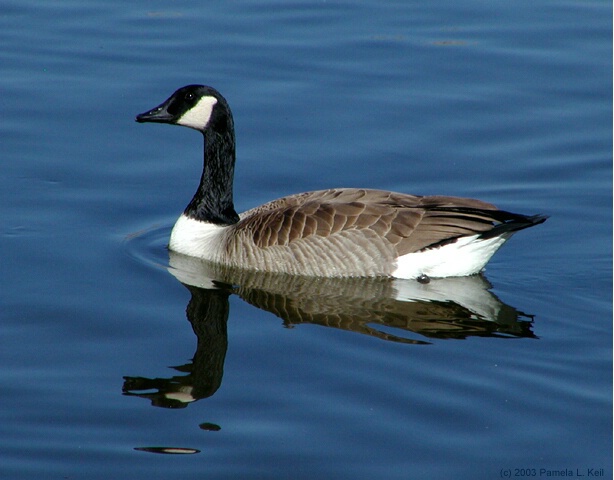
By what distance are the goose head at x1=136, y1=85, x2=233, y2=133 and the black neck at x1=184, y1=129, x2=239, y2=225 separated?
13 cm

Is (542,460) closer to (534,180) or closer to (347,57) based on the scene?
(534,180)

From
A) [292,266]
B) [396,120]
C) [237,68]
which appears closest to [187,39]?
[237,68]

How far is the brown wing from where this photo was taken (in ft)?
33.3

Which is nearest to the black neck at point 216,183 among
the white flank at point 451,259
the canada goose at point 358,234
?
the canada goose at point 358,234

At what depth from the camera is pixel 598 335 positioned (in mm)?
8969

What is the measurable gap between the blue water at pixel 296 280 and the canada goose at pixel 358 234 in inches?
11.2

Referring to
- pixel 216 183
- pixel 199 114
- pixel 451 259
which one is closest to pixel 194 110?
pixel 199 114

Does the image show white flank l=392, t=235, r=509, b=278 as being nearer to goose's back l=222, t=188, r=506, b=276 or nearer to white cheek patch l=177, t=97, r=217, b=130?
goose's back l=222, t=188, r=506, b=276

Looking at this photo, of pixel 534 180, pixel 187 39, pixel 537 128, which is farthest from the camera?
pixel 187 39

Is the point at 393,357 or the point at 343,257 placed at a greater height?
the point at 343,257

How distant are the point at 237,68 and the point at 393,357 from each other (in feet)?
24.7

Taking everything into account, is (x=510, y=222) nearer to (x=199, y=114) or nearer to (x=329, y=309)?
(x=329, y=309)

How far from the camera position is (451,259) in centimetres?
1031

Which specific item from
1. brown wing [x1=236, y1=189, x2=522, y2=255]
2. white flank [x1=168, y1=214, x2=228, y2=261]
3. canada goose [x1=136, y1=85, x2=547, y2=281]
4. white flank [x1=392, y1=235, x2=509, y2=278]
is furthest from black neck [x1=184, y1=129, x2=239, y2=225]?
white flank [x1=392, y1=235, x2=509, y2=278]
